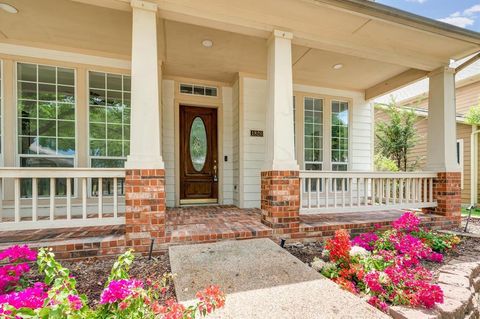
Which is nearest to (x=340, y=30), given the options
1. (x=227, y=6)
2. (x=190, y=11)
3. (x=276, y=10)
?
(x=276, y=10)

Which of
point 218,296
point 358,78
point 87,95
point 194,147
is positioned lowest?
point 218,296

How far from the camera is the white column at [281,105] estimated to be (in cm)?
327

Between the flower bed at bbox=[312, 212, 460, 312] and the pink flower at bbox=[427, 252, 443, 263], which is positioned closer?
the flower bed at bbox=[312, 212, 460, 312]

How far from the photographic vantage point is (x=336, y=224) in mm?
3553

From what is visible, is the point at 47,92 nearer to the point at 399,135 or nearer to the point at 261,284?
the point at 261,284

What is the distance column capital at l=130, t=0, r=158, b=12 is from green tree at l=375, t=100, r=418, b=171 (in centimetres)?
719

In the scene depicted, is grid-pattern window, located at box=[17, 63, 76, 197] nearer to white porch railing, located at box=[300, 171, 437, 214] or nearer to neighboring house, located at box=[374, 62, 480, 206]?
white porch railing, located at box=[300, 171, 437, 214]

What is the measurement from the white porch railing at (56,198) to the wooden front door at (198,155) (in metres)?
1.35

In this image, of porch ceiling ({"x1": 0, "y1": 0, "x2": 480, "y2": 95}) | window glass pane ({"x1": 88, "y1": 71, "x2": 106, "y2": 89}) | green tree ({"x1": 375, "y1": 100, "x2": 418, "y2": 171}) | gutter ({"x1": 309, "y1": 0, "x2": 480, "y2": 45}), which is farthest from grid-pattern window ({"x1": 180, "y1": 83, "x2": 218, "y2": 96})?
green tree ({"x1": 375, "y1": 100, "x2": 418, "y2": 171})

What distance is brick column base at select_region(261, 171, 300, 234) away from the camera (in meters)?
3.22

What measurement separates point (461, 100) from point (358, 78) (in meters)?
6.29

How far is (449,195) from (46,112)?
7.15m

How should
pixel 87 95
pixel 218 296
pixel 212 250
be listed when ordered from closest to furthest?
1. pixel 218 296
2. pixel 212 250
3. pixel 87 95

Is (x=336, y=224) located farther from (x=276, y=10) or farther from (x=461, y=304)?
(x=276, y=10)
